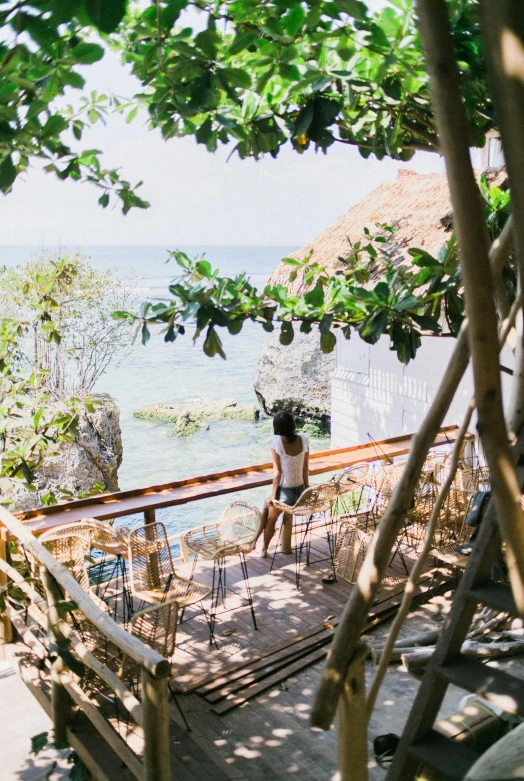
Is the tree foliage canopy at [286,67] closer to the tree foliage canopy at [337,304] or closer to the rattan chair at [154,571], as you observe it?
the tree foliage canopy at [337,304]

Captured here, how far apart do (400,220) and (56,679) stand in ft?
26.9

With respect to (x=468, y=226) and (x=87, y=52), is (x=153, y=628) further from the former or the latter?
(x=468, y=226)

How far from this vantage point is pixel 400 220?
10.5 meters

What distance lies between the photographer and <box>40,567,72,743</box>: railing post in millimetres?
3980

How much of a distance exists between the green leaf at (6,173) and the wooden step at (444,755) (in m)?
2.04

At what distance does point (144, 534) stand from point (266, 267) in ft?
256

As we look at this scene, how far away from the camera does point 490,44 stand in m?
0.88

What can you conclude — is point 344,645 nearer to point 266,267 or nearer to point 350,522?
point 350,522

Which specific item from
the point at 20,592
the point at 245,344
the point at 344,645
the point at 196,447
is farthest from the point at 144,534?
the point at 245,344

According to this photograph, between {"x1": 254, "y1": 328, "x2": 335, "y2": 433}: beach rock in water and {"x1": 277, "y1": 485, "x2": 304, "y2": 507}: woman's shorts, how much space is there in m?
19.7

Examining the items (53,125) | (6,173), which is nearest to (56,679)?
(6,173)

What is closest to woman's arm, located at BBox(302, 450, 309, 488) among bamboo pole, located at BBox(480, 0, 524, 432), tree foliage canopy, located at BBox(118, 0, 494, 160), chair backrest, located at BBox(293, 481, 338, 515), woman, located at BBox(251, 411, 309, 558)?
woman, located at BBox(251, 411, 309, 558)

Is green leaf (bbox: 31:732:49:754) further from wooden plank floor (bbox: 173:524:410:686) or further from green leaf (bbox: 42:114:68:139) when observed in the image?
green leaf (bbox: 42:114:68:139)

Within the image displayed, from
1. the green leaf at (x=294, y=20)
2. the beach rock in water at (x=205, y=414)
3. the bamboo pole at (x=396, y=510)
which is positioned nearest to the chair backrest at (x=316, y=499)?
the green leaf at (x=294, y=20)
